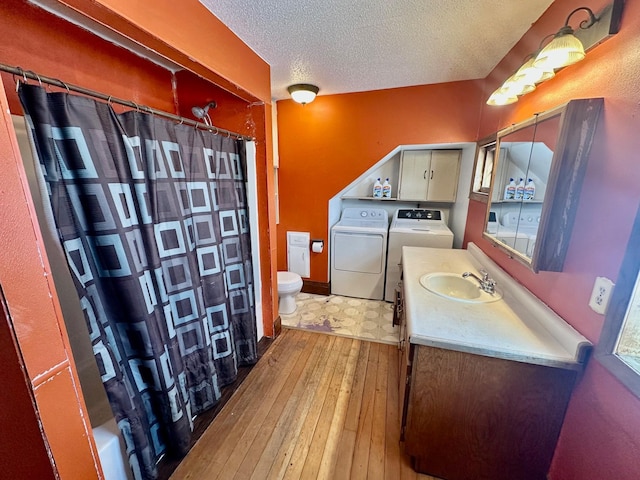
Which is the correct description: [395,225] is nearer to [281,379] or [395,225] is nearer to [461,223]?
[461,223]

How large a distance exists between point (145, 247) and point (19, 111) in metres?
0.73

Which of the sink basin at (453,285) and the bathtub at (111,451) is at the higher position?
the sink basin at (453,285)

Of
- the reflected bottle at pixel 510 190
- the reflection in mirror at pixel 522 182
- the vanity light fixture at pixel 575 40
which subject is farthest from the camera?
the reflected bottle at pixel 510 190

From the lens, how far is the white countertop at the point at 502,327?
3.15ft

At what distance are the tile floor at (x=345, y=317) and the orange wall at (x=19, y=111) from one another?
1035mm

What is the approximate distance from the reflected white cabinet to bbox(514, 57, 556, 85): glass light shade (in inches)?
53.4

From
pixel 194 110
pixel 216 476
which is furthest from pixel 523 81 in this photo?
pixel 216 476

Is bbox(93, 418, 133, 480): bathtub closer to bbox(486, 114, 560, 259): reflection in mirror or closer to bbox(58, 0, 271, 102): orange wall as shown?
bbox(58, 0, 271, 102): orange wall

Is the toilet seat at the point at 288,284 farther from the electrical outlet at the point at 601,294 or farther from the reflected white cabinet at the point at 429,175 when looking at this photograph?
the electrical outlet at the point at 601,294

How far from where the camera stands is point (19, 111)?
1.05 metres

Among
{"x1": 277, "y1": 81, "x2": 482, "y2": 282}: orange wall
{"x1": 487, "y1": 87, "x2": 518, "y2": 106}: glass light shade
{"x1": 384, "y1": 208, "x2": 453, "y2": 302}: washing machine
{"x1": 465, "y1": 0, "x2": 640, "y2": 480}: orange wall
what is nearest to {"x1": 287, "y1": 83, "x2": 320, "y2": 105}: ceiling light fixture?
{"x1": 277, "y1": 81, "x2": 482, "y2": 282}: orange wall

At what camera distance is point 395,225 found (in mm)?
2930

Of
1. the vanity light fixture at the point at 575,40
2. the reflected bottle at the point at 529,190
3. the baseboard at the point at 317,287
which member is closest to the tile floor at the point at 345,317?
the baseboard at the point at 317,287

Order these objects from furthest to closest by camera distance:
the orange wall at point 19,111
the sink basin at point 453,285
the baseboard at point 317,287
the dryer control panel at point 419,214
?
the baseboard at point 317,287 < the dryer control panel at point 419,214 < the sink basin at point 453,285 < the orange wall at point 19,111
